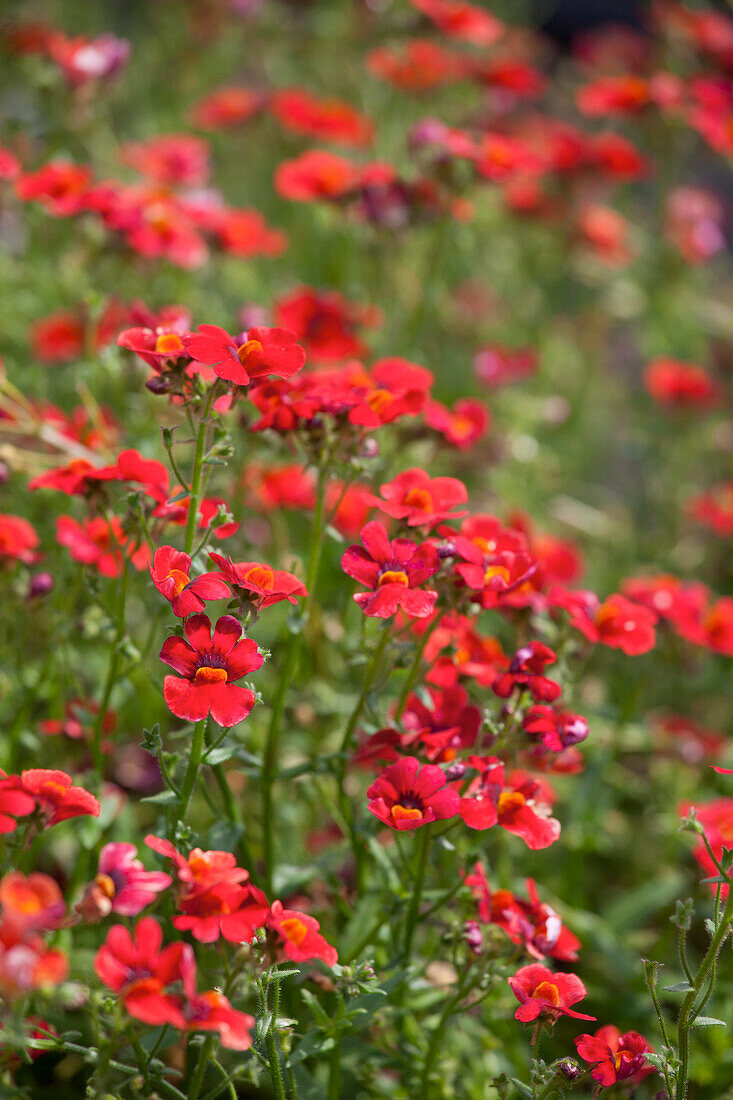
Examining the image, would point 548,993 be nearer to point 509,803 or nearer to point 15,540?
point 509,803

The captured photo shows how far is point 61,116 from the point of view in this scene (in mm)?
2887

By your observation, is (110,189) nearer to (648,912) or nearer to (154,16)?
(648,912)

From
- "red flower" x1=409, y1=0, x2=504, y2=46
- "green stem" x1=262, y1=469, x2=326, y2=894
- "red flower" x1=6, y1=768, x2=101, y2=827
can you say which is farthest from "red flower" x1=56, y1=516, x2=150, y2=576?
"red flower" x1=409, y1=0, x2=504, y2=46

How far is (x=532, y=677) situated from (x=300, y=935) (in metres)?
0.50

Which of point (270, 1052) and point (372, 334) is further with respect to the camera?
point (372, 334)

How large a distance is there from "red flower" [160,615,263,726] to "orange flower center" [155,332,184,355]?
0.42 metres

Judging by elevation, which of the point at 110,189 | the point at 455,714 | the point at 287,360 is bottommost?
the point at 455,714

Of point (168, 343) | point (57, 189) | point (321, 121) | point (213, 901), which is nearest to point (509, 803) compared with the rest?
point (213, 901)

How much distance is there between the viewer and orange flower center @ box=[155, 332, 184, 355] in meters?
1.48

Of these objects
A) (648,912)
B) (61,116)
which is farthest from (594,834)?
(61,116)

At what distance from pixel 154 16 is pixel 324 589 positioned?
146 inches

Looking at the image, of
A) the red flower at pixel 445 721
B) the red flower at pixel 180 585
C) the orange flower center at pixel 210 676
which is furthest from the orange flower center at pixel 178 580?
the red flower at pixel 445 721

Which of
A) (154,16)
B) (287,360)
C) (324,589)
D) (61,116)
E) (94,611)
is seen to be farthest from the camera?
(154,16)

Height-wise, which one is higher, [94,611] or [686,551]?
[94,611]
